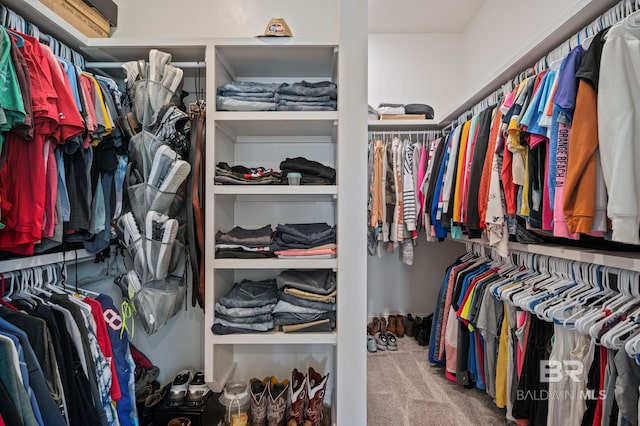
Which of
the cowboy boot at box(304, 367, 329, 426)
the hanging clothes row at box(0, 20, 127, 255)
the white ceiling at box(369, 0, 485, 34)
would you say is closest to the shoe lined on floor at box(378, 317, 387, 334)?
the cowboy boot at box(304, 367, 329, 426)

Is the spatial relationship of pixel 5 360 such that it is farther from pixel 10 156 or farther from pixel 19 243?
pixel 10 156

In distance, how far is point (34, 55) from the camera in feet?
3.68

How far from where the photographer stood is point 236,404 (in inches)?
62.7

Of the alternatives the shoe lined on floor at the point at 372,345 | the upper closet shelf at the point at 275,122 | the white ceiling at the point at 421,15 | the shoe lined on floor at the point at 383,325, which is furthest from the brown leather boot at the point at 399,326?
the white ceiling at the point at 421,15

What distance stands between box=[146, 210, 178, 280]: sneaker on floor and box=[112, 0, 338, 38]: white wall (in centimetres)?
118

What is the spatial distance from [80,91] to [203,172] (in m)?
0.55

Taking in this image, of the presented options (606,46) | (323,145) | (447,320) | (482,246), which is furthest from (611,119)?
(447,320)

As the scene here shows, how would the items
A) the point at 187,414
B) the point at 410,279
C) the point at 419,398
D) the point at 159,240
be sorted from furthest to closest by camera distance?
the point at 410,279, the point at 419,398, the point at 187,414, the point at 159,240

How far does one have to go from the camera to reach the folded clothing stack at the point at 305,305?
151cm

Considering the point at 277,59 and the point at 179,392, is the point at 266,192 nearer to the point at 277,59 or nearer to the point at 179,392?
the point at 277,59

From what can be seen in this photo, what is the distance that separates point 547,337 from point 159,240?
1.77m

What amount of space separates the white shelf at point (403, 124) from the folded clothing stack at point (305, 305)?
1.70m

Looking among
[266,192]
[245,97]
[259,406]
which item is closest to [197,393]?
[259,406]

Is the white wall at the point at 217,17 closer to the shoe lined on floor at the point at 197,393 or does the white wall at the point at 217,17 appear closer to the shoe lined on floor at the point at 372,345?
the shoe lined on floor at the point at 197,393
